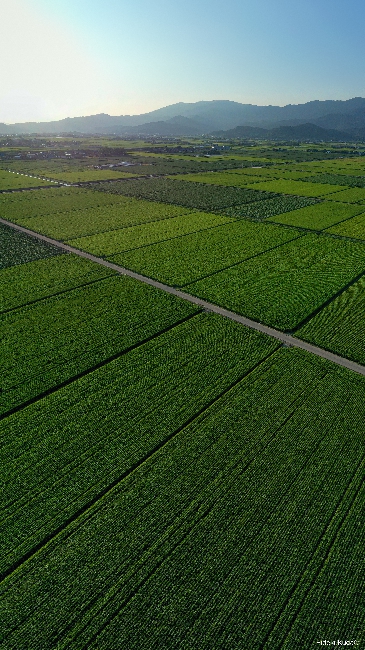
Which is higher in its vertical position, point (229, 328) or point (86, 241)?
point (86, 241)

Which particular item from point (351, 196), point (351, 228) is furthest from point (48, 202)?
point (351, 196)

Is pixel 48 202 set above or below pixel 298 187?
below

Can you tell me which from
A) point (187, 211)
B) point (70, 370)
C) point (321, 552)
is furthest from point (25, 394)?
point (187, 211)

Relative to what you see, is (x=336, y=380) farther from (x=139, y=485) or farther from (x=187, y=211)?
(x=187, y=211)

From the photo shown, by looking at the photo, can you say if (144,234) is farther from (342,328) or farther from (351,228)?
(342,328)

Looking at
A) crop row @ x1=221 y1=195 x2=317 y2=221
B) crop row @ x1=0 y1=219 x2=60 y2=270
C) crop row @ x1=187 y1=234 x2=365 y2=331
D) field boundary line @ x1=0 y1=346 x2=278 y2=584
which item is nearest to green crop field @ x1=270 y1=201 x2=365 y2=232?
crop row @ x1=221 y1=195 x2=317 y2=221
